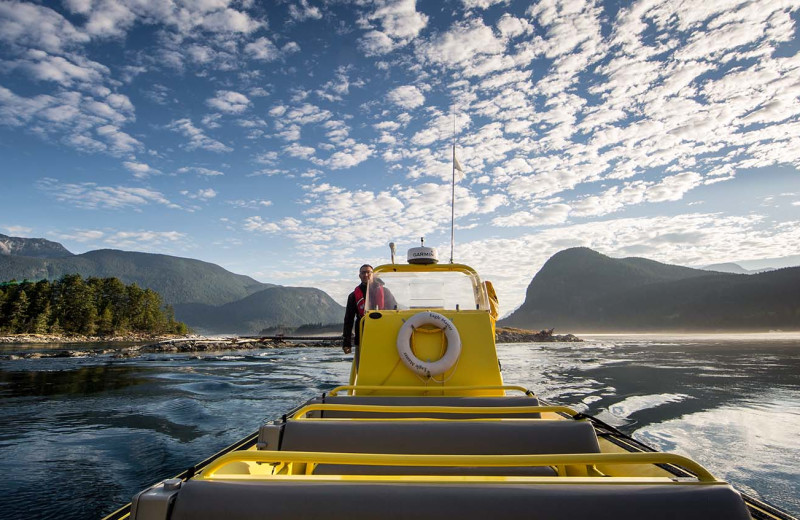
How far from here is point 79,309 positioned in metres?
82.5

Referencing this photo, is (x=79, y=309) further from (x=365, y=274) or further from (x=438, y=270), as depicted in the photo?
(x=438, y=270)

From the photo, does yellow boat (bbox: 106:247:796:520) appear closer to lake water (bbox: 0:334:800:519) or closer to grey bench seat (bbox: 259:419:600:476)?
grey bench seat (bbox: 259:419:600:476)

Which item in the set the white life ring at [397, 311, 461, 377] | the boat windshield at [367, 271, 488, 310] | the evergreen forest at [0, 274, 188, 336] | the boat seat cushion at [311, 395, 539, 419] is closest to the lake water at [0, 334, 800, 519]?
the boat seat cushion at [311, 395, 539, 419]

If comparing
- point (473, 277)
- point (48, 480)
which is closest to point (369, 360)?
point (473, 277)

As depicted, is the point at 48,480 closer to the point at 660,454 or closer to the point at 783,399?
the point at 660,454

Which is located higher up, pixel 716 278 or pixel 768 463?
pixel 716 278

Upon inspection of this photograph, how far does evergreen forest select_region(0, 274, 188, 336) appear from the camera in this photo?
77750 mm

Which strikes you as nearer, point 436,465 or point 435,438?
point 436,465

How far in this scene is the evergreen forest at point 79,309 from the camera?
255 feet

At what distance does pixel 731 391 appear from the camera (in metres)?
10.1

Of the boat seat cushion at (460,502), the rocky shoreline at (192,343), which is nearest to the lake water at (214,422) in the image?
the rocky shoreline at (192,343)

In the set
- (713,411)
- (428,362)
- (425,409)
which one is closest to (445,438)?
(425,409)

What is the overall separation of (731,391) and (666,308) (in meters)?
132

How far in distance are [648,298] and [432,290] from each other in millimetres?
148762
